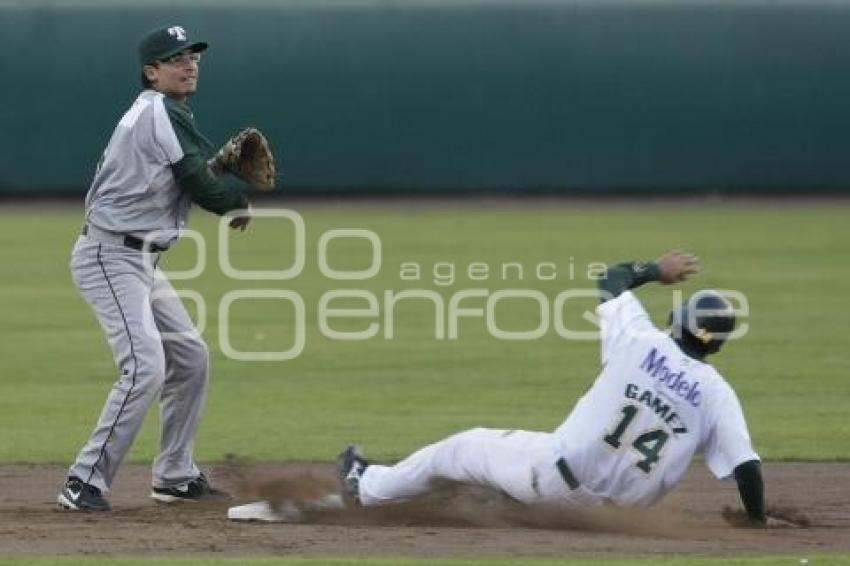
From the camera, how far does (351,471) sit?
7789 millimetres

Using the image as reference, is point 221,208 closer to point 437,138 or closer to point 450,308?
point 450,308

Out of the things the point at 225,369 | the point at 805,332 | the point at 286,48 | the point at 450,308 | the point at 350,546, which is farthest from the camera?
the point at 286,48

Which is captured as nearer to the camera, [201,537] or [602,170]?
[201,537]

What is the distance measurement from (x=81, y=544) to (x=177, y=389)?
145 centimetres

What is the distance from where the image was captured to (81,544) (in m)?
7.20

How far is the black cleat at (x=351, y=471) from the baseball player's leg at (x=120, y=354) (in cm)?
92

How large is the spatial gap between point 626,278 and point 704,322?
41 cm

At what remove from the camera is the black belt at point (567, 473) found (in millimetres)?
7328

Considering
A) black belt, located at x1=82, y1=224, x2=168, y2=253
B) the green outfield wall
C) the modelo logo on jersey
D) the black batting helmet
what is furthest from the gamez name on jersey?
the green outfield wall

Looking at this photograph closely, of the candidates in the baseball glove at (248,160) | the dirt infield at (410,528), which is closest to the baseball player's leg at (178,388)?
the dirt infield at (410,528)

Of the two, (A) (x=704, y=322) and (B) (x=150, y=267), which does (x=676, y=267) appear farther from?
(B) (x=150, y=267)

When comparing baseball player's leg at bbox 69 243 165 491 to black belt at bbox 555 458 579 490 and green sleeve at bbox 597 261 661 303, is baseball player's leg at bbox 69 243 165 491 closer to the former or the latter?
black belt at bbox 555 458 579 490

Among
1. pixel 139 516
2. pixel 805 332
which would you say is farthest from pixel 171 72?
pixel 805 332

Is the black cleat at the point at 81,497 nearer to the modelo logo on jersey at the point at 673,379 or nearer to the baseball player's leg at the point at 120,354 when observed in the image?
the baseball player's leg at the point at 120,354
